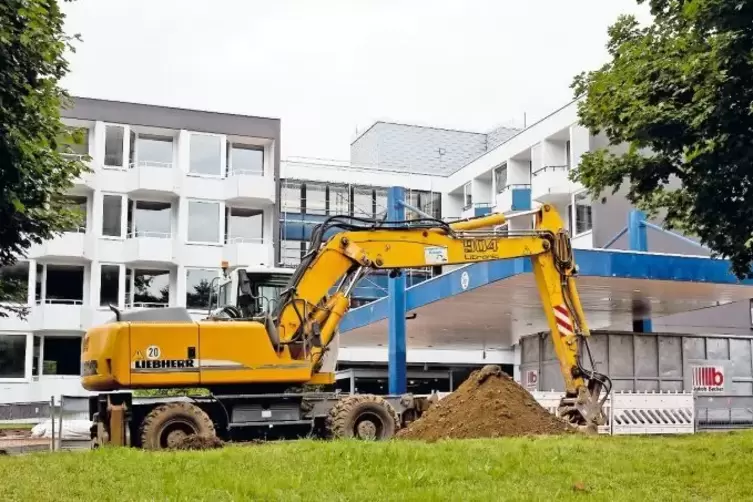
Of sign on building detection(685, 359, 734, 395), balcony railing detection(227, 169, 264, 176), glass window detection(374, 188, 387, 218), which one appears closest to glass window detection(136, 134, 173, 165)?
balcony railing detection(227, 169, 264, 176)

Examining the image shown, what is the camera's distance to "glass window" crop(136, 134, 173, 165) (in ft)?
140

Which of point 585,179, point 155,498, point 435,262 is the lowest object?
point 155,498

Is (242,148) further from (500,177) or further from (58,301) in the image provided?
(500,177)

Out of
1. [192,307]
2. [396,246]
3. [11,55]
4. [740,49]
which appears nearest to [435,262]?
[396,246]

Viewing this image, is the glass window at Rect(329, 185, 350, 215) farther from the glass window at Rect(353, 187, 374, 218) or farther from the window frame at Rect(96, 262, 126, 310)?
the window frame at Rect(96, 262, 126, 310)

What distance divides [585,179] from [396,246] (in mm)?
3988

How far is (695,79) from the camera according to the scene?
1466 cm

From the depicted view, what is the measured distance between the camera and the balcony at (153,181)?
136 ft

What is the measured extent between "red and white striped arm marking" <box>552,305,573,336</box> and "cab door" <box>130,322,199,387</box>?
22.4 ft

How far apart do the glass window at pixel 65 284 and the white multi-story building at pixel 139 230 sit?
0.04 m

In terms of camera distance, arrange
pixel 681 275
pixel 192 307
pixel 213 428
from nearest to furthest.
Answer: pixel 213 428
pixel 681 275
pixel 192 307

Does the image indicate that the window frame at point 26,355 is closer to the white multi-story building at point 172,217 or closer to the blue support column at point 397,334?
the white multi-story building at point 172,217

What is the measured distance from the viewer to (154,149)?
42.9m

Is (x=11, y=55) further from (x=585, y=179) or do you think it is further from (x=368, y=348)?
(x=368, y=348)
